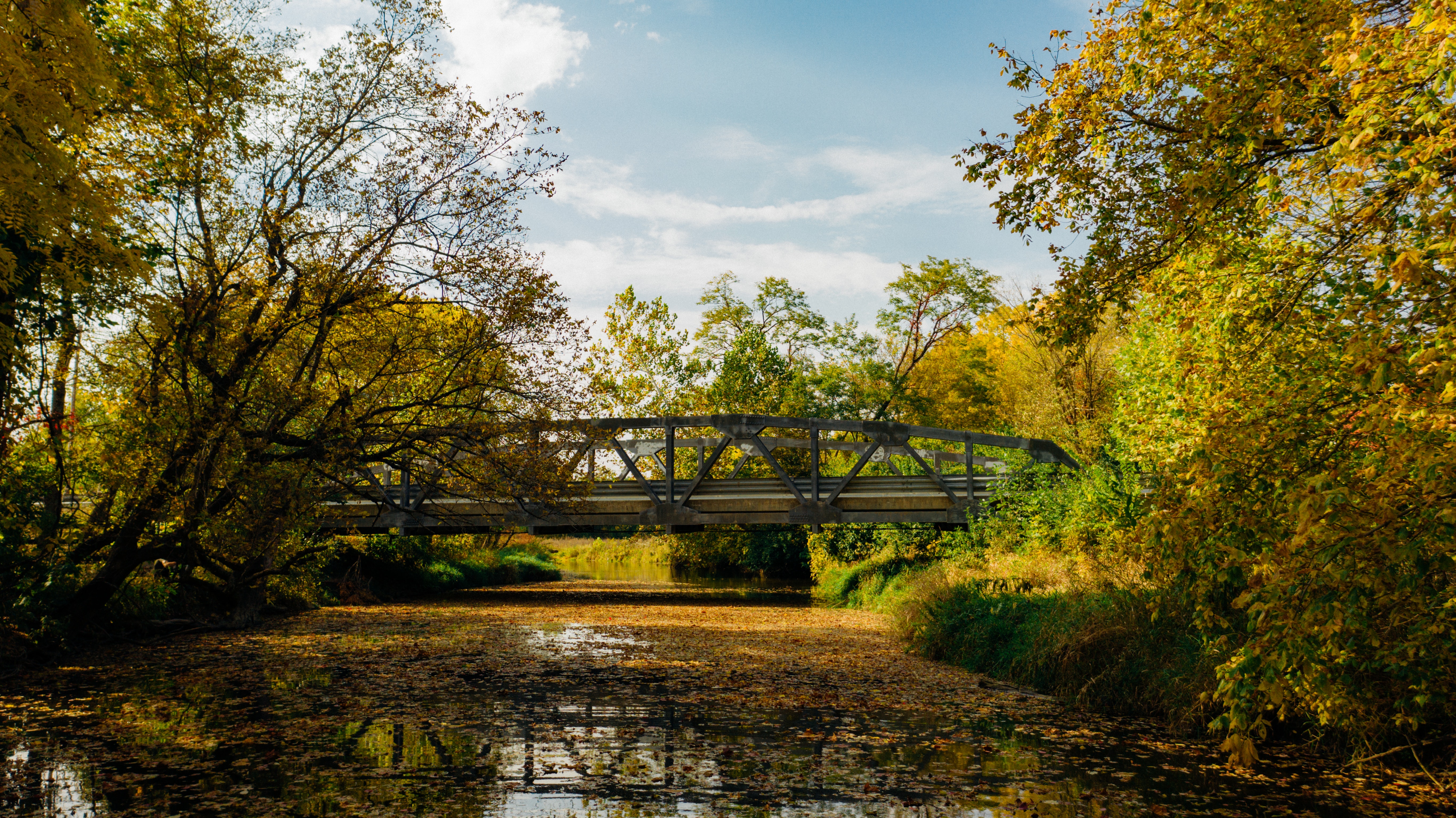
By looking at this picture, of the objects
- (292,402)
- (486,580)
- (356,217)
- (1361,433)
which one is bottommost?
(486,580)

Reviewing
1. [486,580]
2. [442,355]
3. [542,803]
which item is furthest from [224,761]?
[486,580]

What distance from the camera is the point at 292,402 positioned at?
1087cm

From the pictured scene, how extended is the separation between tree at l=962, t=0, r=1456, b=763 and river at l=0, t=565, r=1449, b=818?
39.4 inches

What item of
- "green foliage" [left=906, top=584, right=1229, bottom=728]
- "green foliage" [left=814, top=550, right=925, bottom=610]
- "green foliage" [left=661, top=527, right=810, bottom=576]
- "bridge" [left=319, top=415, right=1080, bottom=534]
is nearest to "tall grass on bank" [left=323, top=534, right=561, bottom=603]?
"bridge" [left=319, top=415, right=1080, bottom=534]

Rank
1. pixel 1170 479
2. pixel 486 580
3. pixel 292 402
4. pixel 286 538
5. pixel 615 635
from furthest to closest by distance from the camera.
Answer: pixel 486 580 → pixel 615 635 → pixel 286 538 → pixel 292 402 → pixel 1170 479

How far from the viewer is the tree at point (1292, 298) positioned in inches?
168

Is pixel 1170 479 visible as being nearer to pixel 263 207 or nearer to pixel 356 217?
pixel 356 217

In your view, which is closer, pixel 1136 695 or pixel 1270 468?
pixel 1270 468

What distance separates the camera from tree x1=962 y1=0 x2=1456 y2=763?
4277 mm

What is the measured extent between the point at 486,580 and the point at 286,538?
53.6 feet

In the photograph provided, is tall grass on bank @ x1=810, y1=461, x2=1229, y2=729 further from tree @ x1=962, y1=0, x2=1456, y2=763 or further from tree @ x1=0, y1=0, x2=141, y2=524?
tree @ x1=0, y1=0, x2=141, y2=524

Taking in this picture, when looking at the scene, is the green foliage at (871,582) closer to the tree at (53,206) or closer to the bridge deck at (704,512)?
the bridge deck at (704,512)

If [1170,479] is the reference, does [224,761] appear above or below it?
below

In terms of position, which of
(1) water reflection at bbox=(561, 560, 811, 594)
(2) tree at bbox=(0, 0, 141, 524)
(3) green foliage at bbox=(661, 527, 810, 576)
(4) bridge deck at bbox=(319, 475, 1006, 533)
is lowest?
(1) water reflection at bbox=(561, 560, 811, 594)
